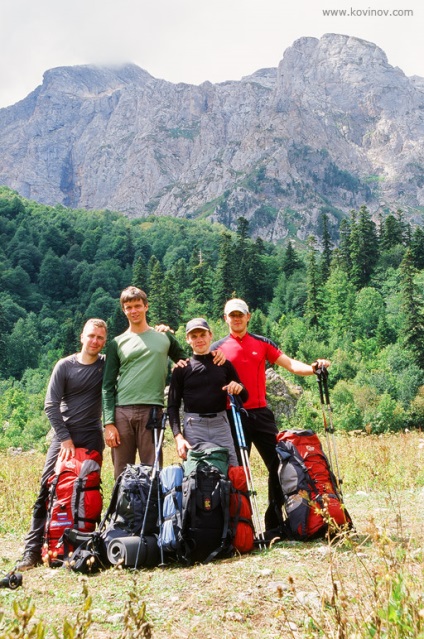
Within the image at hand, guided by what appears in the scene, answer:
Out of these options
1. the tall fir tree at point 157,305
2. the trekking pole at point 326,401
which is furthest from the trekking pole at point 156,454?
the tall fir tree at point 157,305

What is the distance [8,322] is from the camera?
95.5 meters

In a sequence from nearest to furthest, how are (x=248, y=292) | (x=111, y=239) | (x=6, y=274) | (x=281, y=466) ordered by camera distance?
1. (x=281, y=466)
2. (x=248, y=292)
3. (x=6, y=274)
4. (x=111, y=239)

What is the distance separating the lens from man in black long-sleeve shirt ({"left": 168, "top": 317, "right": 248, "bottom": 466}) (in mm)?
5758

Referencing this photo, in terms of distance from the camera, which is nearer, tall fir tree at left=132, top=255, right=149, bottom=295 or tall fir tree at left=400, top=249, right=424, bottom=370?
tall fir tree at left=400, top=249, right=424, bottom=370

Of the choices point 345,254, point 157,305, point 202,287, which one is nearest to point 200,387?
point 157,305

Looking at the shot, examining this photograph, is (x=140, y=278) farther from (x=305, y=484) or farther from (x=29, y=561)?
(x=305, y=484)

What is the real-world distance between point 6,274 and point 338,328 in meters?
63.4

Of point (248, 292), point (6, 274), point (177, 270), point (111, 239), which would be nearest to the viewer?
point (248, 292)

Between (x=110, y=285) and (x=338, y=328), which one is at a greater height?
(x=110, y=285)

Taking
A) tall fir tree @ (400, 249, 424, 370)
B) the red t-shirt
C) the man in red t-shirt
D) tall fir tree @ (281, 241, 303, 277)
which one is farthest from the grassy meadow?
tall fir tree @ (281, 241, 303, 277)

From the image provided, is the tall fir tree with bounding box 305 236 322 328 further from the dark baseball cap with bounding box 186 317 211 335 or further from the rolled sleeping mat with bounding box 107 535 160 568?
the rolled sleeping mat with bounding box 107 535 160 568

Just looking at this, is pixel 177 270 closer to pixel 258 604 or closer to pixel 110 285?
pixel 110 285

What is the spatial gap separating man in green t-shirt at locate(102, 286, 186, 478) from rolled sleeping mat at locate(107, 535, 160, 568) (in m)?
1.03

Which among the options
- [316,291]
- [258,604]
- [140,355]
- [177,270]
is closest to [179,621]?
[258,604]
